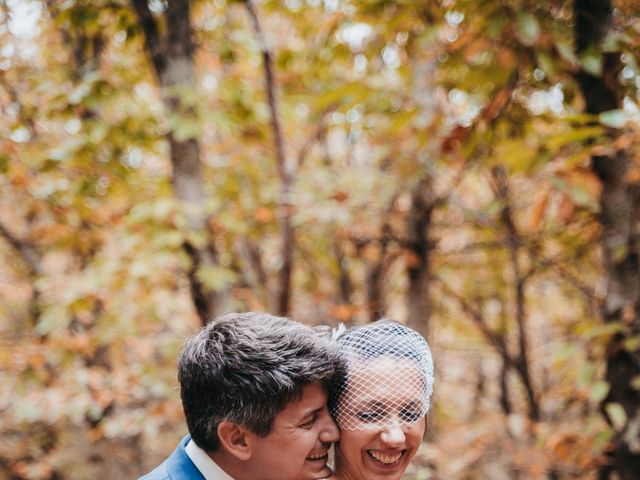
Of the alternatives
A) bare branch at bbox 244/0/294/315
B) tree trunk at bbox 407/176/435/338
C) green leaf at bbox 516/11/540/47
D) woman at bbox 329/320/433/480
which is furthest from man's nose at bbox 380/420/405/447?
tree trunk at bbox 407/176/435/338

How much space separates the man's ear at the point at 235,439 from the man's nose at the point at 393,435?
0.42 metres

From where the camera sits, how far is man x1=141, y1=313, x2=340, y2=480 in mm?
1897

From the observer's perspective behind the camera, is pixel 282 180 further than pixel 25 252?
No

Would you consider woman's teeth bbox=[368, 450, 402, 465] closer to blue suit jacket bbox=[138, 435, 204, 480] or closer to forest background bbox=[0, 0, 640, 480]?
blue suit jacket bbox=[138, 435, 204, 480]

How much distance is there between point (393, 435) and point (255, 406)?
44 centimetres

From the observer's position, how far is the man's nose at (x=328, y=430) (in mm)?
1946

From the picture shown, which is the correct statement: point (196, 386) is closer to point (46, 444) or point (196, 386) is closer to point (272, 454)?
point (272, 454)

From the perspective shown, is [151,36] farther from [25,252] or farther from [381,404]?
[25,252]

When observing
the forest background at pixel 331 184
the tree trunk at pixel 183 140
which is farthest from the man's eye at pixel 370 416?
the tree trunk at pixel 183 140

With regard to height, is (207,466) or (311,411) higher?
(311,411)

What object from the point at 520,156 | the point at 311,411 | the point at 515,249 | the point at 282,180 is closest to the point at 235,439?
the point at 311,411

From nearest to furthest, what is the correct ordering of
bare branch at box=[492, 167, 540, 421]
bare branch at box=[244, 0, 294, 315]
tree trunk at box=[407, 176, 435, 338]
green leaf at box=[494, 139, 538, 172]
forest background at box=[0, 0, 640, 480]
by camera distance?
green leaf at box=[494, 139, 538, 172]
forest background at box=[0, 0, 640, 480]
bare branch at box=[244, 0, 294, 315]
tree trunk at box=[407, 176, 435, 338]
bare branch at box=[492, 167, 540, 421]

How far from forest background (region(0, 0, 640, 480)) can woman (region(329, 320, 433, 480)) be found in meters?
1.05

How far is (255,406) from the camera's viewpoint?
1.89 metres
